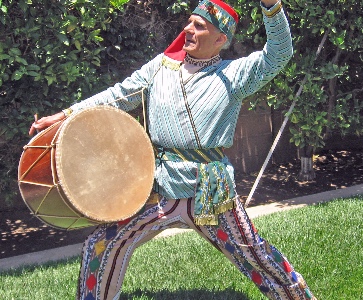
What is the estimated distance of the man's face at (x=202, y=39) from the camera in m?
3.22

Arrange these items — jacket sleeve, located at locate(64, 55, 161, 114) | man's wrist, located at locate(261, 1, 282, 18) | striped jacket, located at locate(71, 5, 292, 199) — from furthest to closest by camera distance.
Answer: jacket sleeve, located at locate(64, 55, 161, 114), striped jacket, located at locate(71, 5, 292, 199), man's wrist, located at locate(261, 1, 282, 18)

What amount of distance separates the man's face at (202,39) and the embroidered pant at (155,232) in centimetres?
78

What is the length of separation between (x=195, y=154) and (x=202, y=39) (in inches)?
23.5

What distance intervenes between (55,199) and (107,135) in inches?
16.4

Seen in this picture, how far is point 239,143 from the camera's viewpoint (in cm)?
838

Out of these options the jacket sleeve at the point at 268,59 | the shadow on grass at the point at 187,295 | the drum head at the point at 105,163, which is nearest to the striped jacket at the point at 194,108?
the jacket sleeve at the point at 268,59

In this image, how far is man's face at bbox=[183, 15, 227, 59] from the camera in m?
3.22

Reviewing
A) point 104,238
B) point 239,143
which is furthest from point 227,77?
point 239,143

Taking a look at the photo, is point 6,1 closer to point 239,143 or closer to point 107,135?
point 107,135

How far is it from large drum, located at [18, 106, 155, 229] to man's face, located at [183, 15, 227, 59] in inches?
19.4

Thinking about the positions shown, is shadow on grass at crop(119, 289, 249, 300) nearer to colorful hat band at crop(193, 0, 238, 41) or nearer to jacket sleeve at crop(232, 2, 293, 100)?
jacket sleeve at crop(232, 2, 293, 100)

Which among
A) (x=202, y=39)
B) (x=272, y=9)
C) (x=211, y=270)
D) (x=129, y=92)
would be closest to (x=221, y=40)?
(x=202, y=39)

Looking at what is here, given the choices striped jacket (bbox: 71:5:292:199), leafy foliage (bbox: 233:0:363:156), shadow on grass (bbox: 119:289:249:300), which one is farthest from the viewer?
leafy foliage (bbox: 233:0:363:156)

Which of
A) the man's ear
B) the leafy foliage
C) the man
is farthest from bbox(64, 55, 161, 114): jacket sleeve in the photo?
the leafy foliage
